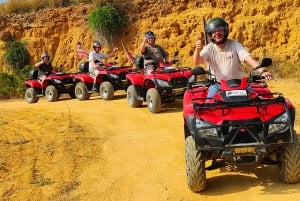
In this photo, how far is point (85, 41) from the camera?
22.2 meters

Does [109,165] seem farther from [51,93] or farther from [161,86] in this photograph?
[51,93]

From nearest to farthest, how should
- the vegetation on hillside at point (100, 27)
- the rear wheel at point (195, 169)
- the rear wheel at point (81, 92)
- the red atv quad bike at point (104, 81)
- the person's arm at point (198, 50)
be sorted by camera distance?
the rear wheel at point (195, 169) < the person's arm at point (198, 50) < the red atv quad bike at point (104, 81) < the rear wheel at point (81, 92) < the vegetation on hillside at point (100, 27)

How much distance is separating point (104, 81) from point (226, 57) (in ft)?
28.5

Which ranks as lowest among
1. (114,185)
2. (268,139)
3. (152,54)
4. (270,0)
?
(114,185)

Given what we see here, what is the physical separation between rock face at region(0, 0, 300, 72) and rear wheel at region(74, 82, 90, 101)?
16.3 feet

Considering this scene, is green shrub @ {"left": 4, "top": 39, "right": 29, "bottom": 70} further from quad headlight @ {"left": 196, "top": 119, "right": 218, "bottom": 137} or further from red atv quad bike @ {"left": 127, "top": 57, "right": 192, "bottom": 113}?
quad headlight @ {"left": 196, "top": 119, "right": 218, "bottom": 137}

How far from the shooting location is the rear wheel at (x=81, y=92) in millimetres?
15547

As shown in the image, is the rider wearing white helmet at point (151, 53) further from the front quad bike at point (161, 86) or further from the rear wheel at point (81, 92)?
the rear wheel at point (81, 92)

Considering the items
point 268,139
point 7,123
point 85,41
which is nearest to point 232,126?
point 268,139

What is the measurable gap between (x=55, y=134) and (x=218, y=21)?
13.3 ft

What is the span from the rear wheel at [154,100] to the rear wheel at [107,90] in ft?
10.4

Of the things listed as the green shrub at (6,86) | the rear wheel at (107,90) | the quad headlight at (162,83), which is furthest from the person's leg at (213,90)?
the green shrub at (6,86)

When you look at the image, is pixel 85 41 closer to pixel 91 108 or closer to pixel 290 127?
pixel 91 108

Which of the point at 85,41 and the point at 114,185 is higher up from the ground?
the point at 85,41
